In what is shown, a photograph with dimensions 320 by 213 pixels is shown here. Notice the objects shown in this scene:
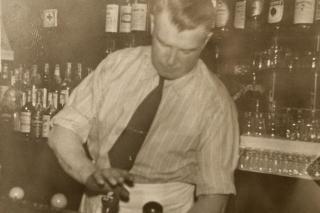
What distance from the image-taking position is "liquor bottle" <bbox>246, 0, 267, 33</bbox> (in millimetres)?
2959

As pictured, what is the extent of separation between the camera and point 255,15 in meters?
2.97

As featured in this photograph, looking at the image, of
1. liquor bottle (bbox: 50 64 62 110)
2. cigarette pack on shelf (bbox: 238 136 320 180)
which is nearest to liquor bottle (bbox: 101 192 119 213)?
cigarette pack on shelf (bbox: 238 136 320 180)

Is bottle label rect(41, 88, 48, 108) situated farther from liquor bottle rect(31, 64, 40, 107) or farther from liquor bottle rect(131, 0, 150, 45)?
liquor bottle rect(131, 0, 150, 45)

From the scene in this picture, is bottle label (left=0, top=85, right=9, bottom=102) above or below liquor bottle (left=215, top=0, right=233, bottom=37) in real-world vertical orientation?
below

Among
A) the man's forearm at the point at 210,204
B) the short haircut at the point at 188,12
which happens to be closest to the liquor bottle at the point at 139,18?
the short haircut at the point at 188,12

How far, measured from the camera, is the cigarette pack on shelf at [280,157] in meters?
2.74

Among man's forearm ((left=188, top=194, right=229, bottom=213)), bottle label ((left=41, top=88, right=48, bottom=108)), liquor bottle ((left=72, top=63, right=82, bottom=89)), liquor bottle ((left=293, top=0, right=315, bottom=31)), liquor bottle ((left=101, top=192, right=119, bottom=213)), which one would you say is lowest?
man's forearm ((left=188, top=194, right=229, bottom=213))

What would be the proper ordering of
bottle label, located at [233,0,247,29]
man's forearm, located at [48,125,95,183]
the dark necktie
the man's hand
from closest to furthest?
1. the man's hand
2. man's forearm, located at [48,125,95,183]
3. the dark necktie
4. bottle label, located at [233,0,247,29]

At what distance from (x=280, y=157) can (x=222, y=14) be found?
0.86m

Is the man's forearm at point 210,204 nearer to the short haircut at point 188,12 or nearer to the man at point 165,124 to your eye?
the man at point 165,124

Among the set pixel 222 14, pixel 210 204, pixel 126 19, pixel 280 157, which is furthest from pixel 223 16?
pixel 210 204

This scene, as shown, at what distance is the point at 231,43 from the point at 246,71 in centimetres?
21

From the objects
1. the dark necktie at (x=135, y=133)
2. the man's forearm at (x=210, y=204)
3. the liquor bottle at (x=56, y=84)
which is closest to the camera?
the man's forearm at (x=210, y=204)

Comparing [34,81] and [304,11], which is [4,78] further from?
[304,11]
